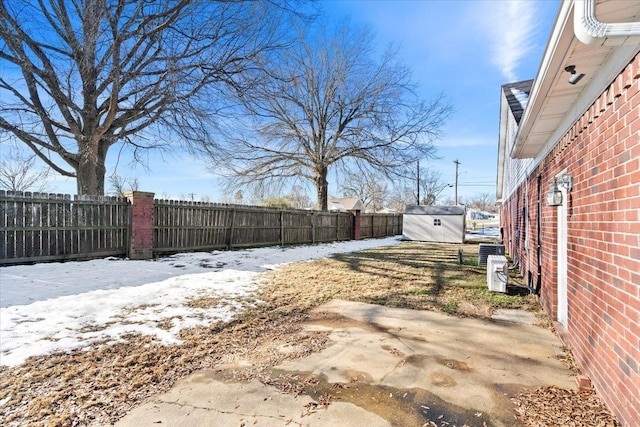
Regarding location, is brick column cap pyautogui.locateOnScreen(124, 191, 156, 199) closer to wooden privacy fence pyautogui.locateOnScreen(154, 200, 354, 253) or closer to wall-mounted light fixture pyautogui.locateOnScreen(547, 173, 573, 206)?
wooden privacy fence pyautogui.locateOnScreen(154, 200, 354, 253)

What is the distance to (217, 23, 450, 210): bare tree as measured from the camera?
16859mm

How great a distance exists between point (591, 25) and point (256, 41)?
9.22 meters

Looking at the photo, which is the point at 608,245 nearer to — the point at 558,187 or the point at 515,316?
the point at 558,187

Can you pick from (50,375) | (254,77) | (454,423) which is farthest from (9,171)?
(454,423)

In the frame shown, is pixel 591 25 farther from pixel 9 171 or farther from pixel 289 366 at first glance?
pixel 9 171

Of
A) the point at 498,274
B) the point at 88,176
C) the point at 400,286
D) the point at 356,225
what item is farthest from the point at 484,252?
the point at 88,176

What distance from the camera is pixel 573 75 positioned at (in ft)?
8.42

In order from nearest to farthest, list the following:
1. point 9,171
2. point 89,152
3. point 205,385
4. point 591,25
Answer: point 591,25 → point 205,385 → point 89,152 → point 9,171

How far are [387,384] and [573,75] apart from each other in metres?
2.79

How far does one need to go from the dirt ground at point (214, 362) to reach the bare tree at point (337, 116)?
492 inches

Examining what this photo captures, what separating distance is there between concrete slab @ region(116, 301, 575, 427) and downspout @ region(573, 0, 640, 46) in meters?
2.16

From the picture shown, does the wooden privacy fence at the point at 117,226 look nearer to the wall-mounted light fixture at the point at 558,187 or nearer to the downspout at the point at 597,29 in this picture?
the wall-mounted light fixture at the point at 558,187

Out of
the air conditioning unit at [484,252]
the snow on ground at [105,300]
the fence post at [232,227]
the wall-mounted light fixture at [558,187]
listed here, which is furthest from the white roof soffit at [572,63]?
the fence post at [232,227]

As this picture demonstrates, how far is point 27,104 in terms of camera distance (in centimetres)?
900
